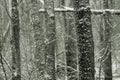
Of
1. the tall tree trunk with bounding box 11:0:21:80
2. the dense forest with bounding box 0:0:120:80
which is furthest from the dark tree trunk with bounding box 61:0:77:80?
the tall tree trunk with bounding box 11:0:21:80

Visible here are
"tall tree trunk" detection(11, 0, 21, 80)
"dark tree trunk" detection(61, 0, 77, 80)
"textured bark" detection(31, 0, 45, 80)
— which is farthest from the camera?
"dark tree trunk" detection(61, 0, 77, 80)

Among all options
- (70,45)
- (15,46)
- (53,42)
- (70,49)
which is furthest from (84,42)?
(70,45)

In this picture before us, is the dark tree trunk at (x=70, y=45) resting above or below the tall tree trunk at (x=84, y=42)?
below

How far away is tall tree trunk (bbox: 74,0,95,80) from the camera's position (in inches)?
240

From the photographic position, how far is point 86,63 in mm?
6094

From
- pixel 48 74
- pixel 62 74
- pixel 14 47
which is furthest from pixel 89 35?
pixel 62 74

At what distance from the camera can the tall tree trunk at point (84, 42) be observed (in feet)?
20.0

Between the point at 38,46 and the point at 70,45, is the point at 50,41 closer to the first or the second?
the point at 38,46

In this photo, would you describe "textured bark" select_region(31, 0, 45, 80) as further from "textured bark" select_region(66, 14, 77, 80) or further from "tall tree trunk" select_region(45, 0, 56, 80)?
"textured bark" select_region(66, 14, 77, 80)

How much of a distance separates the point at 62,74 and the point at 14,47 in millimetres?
5120

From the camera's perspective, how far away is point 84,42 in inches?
242

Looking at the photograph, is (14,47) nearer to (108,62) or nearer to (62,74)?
(62,74)

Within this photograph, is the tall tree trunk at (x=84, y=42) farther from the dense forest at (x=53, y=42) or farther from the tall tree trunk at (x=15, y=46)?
the tall tree trunk at (x=15, y=46)

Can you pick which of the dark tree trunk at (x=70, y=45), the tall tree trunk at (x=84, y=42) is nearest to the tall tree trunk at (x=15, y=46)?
the tall tree trunk at (x=84, y=42)
